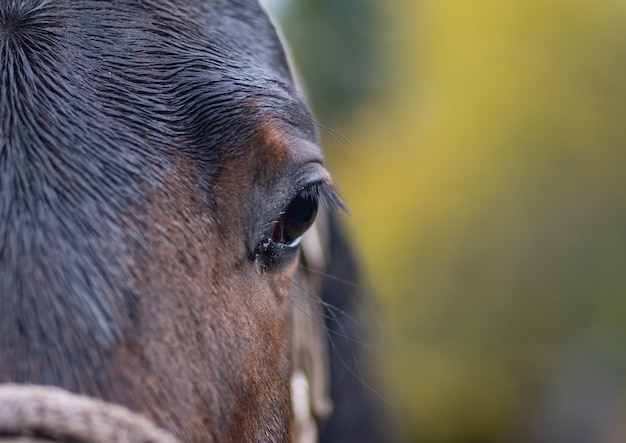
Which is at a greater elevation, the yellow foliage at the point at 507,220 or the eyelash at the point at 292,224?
the eyelash at the point at 292,224

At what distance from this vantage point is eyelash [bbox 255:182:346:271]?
1.60m

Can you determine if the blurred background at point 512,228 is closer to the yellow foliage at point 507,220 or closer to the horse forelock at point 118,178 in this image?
the yellow foliage at point 507,220

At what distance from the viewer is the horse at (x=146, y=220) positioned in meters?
1.12

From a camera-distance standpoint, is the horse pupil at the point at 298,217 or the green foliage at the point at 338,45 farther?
the green foliage at the point at 338,45

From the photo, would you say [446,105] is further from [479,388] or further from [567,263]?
[479,388]

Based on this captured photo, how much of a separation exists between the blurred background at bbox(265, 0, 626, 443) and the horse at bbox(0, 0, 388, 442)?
32.3 feet

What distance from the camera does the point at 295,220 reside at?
65.6 inches

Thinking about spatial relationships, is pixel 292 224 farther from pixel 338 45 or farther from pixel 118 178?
pixel 338 45

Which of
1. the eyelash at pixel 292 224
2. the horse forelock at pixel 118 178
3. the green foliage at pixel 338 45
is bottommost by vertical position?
the green foliage at pixel 338 45

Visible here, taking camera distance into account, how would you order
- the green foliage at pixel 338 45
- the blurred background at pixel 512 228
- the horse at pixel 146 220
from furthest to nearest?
the green foliage at pixel 338 45 → the blurred background at pixel 512 228 → the horse at pixel 146 220

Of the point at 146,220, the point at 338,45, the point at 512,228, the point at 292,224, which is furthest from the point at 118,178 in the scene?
the point at 338,45

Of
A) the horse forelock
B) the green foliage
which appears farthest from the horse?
the green foliage

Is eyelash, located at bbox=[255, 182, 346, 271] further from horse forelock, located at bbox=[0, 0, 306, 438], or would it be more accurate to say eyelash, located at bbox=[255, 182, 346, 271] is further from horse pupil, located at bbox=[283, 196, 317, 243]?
horse forelock, located at bbox=[0, 0, 306, 438]

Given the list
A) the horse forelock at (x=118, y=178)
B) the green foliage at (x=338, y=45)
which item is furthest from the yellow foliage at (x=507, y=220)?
the horse forelock at (x=118, y=178)
